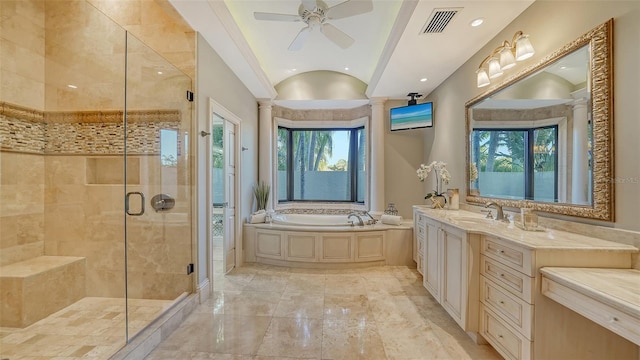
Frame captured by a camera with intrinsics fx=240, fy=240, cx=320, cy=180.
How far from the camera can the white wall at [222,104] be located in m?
2.40

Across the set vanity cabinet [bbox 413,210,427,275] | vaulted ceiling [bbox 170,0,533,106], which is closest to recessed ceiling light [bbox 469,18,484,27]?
vaulted ceiling [bbox 170,0,533,106]

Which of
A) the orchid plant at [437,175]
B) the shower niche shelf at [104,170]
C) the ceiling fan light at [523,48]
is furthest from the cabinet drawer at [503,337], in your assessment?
the shower niche shelf at [104,170]

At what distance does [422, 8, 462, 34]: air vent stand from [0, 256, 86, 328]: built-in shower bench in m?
3.96

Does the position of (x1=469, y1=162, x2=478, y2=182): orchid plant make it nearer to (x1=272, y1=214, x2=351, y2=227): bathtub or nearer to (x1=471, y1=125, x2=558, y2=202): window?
(x1=471, y1=125, x2=558, y2=202): window

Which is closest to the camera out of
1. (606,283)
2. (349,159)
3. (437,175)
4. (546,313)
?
(606,283)

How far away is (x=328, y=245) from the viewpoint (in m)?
3.32

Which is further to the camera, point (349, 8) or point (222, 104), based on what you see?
point (222, 104)

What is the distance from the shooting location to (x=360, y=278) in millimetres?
3041

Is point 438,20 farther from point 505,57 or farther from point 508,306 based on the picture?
point 508,306

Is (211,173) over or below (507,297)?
over

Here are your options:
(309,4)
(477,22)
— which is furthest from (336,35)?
(477,22)

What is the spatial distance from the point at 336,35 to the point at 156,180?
2.30 meters

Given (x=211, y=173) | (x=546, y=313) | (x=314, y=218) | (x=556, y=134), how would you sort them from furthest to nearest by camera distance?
(x=314, y=218) → (x=211, y=173) → (x=556, y=134) → (x=546, y=313)

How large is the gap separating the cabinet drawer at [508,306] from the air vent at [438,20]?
2.10m
